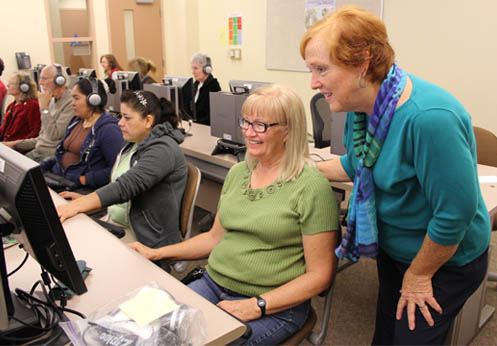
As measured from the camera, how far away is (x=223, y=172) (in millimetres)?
2814

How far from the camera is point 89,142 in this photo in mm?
2629

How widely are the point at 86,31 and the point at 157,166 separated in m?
5.64

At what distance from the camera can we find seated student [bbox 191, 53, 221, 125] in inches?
169

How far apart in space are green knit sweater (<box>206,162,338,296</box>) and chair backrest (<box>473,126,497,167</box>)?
5.21 ft

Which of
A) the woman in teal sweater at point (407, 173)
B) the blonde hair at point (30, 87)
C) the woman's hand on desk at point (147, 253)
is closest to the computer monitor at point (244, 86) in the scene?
the woman's hand on desk at point (147, 253)

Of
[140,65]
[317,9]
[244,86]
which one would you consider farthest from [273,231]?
[140,65]

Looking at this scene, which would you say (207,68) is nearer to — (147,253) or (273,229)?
(147,253)

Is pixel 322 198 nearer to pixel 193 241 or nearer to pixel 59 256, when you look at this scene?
pixel 193 241

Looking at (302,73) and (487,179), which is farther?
(302,73)

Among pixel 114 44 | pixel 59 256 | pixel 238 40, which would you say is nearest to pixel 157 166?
pixel 59 256

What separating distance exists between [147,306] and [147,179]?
36.3 inches

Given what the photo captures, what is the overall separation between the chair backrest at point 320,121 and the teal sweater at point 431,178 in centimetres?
249

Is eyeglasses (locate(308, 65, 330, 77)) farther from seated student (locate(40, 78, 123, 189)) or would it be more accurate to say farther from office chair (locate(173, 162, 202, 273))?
seated student (locate(40, 78, 123, 189))

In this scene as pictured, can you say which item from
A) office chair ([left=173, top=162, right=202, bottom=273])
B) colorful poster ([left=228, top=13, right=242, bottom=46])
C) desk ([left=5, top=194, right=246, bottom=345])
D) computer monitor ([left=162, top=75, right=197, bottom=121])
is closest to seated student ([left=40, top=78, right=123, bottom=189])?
office chair ([left=173, top=162, right=202, bottom=273])
